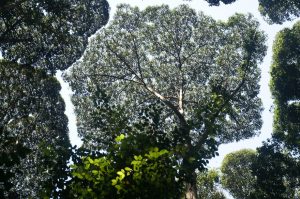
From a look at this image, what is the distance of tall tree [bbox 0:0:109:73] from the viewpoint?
46.3 ft

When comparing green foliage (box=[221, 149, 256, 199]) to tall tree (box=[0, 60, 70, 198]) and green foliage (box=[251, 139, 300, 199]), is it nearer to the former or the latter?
green foliage (box=[251, 139, 300, 199])

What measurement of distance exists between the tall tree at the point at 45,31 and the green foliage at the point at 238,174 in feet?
63.7

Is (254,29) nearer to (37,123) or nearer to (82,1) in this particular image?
(82,1)

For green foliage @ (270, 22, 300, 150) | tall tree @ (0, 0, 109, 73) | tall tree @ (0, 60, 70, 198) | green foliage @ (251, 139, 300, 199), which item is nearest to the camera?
tall tree @ (0, 0, 109, 73)

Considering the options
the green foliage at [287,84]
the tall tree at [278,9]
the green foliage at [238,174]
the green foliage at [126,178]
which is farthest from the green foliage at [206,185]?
the green foliage at [126,178]

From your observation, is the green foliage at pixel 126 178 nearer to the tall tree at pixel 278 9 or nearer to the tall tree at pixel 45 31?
the tall tree at pixel 45 31

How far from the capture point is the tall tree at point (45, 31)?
14102 mm

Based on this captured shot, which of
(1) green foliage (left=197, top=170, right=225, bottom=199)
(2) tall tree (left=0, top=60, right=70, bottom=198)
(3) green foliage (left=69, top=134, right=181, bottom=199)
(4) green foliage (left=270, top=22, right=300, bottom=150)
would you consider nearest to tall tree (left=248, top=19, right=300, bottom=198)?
(4) green foliage (left=270, top=22, right=300, bottom=150)

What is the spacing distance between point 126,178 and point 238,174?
27.7 m

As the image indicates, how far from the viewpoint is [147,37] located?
21.6 m

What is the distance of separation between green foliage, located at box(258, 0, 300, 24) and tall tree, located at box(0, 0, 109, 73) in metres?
12.7

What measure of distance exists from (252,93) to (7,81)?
13984 millimetres

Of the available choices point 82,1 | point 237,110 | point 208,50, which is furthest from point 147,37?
point 237,110

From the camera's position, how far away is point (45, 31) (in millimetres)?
14711
